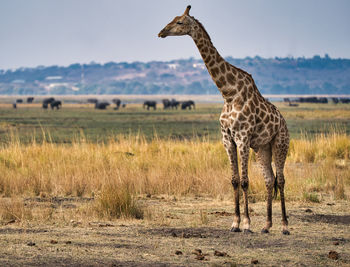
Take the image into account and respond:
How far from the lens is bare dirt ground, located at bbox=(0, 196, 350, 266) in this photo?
25.5 ft

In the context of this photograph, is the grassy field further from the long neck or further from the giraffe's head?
the giraffe's head

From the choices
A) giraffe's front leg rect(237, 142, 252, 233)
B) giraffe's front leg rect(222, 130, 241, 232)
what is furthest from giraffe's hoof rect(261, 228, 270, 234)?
giraffe's front leg rect(222, 130, 241, 232)

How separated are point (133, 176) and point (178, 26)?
6.16 meters

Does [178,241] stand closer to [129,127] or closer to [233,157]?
[233,157]

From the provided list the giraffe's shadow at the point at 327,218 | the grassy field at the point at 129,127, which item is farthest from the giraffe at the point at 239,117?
the grassy field at the point at 129,127

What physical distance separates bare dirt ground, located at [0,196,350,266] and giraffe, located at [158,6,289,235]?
0.64 metres

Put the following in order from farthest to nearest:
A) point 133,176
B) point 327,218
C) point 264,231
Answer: point 133,176 → point 327,218 → point 264,231

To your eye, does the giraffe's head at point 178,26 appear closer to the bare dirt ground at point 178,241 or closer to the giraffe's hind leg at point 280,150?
the giraffe's hind leg at point 280,150

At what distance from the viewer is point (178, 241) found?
8.87 m

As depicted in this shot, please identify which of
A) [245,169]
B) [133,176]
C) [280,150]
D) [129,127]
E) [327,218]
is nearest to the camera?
[245,169]

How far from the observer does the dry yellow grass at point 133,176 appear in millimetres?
13711

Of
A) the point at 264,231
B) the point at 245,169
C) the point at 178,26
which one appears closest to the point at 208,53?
the point at 178,26

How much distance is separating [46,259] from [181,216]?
3927 millimetres

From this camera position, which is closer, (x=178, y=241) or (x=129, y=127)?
(x=178, y=241)
